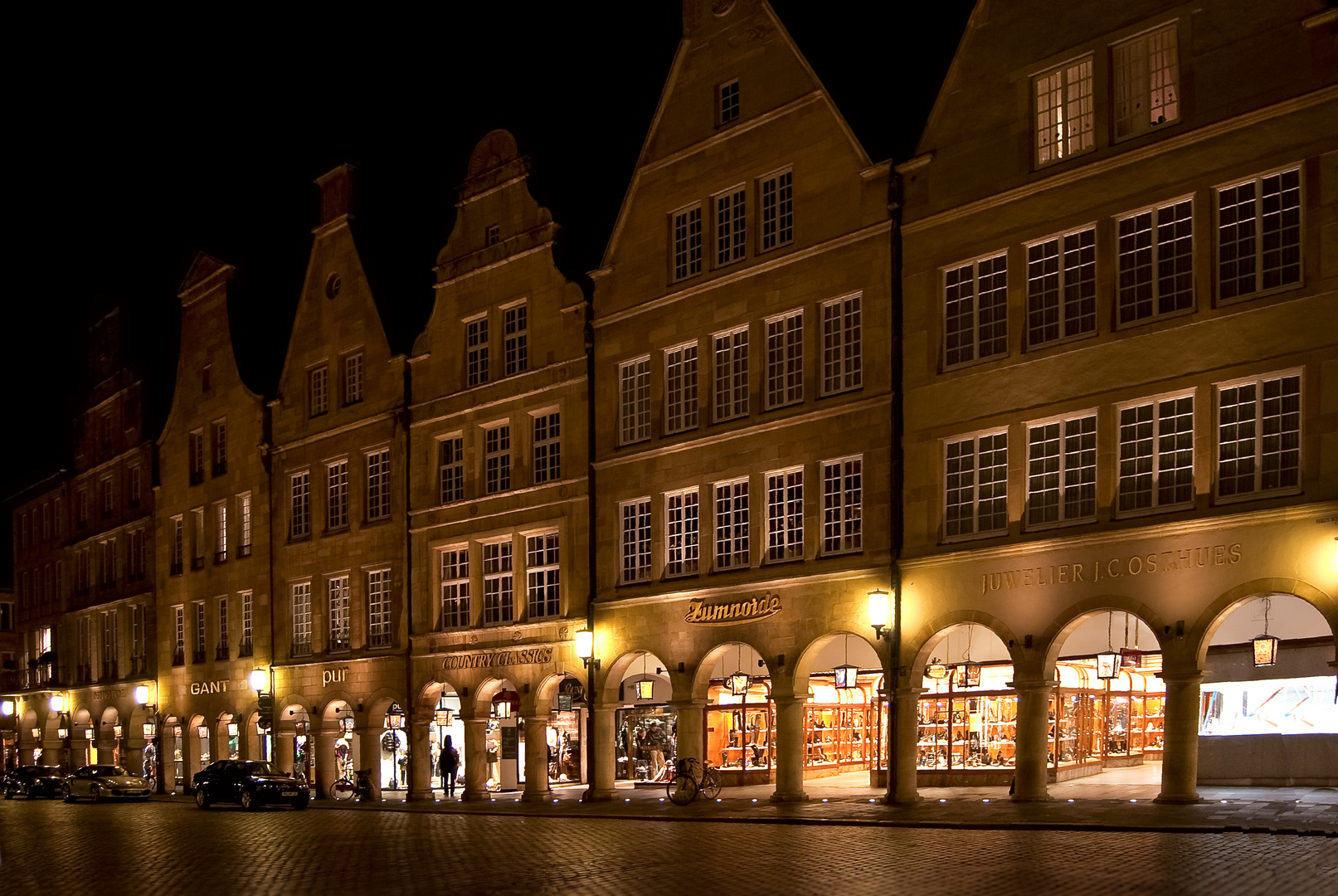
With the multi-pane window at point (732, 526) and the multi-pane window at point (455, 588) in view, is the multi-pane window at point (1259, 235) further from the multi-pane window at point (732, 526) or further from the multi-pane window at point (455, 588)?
the multi-pane window at point (455, 588)

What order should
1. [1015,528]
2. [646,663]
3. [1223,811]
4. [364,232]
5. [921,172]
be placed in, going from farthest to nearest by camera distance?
[364,232]
[646,663]
[921,172]
[1015,528]
[1223,811]

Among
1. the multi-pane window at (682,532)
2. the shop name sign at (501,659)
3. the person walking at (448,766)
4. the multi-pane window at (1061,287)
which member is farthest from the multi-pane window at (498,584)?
the multi-pane window at (1061,287)

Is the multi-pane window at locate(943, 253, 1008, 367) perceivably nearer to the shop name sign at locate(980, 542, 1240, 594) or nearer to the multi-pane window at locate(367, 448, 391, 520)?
the shop name sign at locate(980, 542, 1240, 594)

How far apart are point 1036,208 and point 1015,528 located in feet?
20.1

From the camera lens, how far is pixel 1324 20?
25641 mm

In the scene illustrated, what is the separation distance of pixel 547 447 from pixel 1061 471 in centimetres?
1558

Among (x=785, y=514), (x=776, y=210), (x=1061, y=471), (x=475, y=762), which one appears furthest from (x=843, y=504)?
(x=475, y=762)

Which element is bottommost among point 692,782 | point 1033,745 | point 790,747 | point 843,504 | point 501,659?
point 692,782

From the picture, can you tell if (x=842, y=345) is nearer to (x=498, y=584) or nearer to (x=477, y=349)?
(x=477, y=349)

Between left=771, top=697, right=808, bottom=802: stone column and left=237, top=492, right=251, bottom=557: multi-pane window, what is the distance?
24.7 meters

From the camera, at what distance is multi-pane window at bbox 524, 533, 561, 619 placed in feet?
132

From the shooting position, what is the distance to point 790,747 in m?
33.6

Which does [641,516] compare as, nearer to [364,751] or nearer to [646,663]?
[646,663]

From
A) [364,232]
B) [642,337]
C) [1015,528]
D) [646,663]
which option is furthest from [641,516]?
[364,232]
